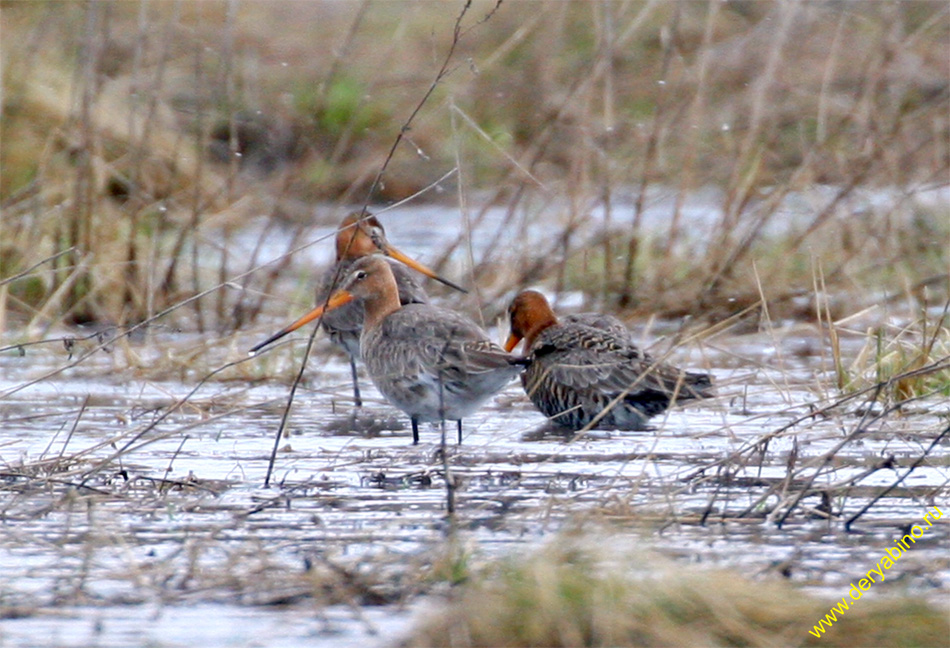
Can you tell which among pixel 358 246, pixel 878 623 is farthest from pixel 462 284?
pixel 878 623

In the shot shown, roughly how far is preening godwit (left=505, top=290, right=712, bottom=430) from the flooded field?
13cm

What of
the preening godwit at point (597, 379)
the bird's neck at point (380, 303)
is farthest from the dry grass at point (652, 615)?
the bird's neck at point (380, 303)

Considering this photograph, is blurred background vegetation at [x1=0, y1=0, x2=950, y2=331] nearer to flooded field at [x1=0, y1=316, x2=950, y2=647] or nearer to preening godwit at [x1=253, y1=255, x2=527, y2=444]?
preening godwit at [x1=253, y1=255, x2=527, y2=444]

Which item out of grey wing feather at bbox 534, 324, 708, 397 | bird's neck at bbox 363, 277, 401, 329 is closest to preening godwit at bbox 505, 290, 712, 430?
→ grey wing feather at bbox 534, 324, 708, 397

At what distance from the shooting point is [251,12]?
2397cm

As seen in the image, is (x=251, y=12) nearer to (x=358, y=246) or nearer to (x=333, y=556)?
(x=358, y=246)

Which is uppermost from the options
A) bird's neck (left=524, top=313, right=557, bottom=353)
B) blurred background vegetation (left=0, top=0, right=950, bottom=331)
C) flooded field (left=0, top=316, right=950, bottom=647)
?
blurred background vegetation (left=0, top=0, right=950, bottom=331)

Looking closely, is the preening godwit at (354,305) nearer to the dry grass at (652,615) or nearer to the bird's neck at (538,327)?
the bird's neck at (538,327)

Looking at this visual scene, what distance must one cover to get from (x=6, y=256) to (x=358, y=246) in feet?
7.04

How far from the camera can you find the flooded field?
392cm

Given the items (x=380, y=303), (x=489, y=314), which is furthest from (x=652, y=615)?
(x=489, y=314)

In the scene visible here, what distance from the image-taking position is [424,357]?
6812mm

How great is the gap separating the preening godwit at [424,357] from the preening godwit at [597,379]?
21 cm

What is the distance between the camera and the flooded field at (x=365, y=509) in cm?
392
